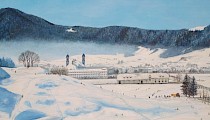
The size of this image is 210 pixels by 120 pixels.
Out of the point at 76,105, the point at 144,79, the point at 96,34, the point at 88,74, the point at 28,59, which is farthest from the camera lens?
the point at 96,34

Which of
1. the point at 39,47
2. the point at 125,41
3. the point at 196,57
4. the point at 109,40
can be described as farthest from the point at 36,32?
the point at 196,57

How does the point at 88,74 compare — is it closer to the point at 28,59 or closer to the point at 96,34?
the point at 28,59

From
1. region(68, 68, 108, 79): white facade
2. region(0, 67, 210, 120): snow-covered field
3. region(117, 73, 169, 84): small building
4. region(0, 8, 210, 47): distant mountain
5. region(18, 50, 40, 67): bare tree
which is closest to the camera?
region(0, 67, 210, 120): snow-covered field

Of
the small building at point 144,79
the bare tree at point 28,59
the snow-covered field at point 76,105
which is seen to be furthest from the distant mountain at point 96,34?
the snow-covered field at point 76,105

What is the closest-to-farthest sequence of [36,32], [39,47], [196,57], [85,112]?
1. [85,112]
2. [39,47]
3. [36,32]
4. [196,57]

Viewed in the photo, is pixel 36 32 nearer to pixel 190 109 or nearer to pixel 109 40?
pixel 109 40

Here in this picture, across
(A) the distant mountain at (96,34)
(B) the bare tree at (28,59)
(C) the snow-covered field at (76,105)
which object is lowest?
(C) the snow-covered field at (76,105)

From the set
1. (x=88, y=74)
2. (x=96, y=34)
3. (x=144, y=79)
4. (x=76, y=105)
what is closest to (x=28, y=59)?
(x=88, y=74)

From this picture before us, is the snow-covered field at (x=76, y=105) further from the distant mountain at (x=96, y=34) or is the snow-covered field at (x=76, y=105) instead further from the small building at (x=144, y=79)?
the distant mountain at (x=96, y=34)

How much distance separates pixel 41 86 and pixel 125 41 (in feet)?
88.9

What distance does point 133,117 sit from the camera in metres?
6.21

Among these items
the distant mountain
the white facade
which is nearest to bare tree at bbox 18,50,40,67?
the white facade

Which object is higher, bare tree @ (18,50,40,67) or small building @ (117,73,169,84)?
bare tree @ (18,50,40,67)

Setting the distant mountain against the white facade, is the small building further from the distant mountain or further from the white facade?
the distant mountain
